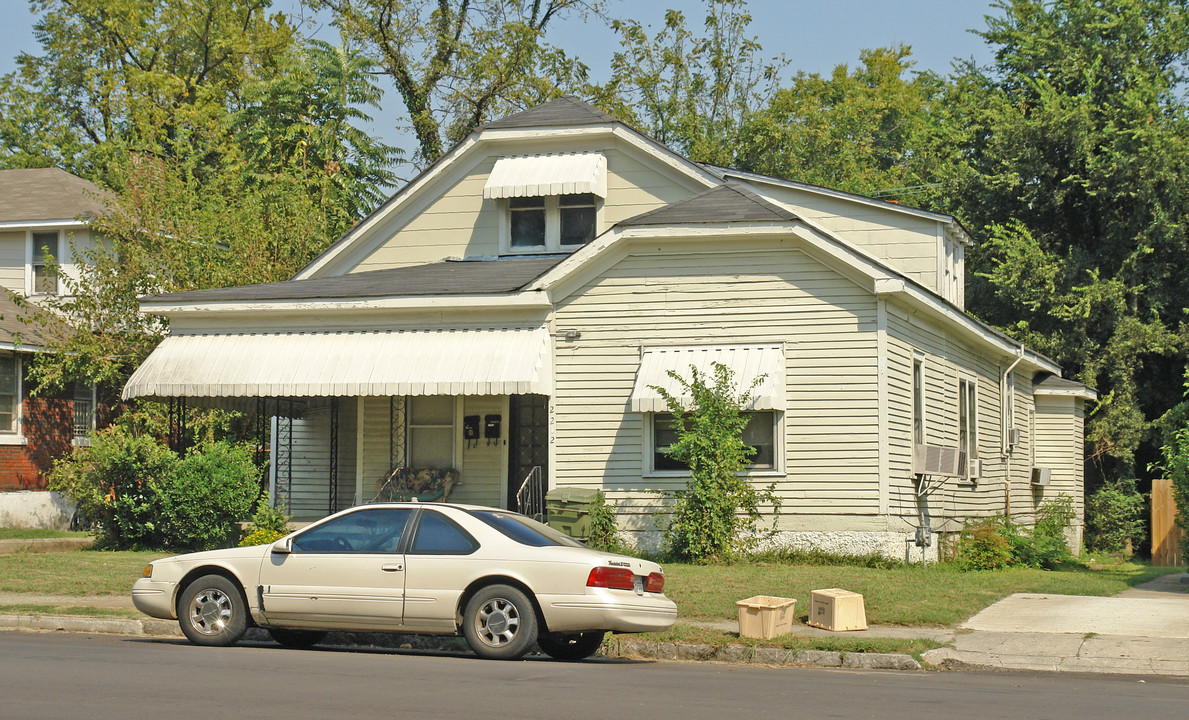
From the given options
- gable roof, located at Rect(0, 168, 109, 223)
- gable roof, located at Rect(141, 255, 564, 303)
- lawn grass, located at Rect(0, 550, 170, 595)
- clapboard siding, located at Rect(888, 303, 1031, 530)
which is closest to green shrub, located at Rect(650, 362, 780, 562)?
clapboard siding, located at Rect(888, 303, 1031, 530)

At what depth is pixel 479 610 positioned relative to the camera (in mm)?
10664

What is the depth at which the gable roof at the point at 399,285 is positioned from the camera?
765 inches

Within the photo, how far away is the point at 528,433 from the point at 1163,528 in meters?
15.1

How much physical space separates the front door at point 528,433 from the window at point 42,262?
15.9 m

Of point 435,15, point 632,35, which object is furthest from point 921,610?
point 632,35

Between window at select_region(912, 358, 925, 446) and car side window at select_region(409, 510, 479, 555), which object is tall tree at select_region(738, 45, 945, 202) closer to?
window at select_region(912, 358, 925, 446)

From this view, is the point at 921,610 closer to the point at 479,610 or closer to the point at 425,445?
the point at 479,610

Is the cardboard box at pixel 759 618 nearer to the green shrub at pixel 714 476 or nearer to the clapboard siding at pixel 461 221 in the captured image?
the green shrub at pixel 714 476

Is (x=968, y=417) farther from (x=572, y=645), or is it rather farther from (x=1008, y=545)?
(x=572, y=645)

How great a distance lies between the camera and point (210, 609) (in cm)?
1138

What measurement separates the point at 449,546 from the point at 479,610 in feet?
2.07

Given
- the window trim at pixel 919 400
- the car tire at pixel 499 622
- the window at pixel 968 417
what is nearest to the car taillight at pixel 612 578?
the car tire at pixel 499 622

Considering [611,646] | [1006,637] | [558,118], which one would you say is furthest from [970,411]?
[611,646]

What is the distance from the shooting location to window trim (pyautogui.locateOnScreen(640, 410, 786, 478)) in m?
18.3
